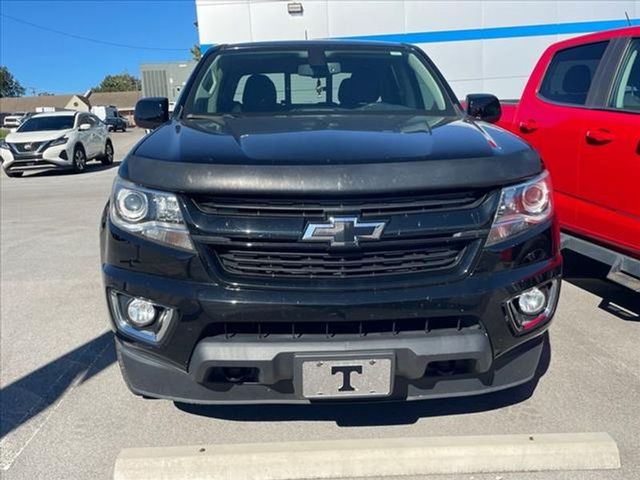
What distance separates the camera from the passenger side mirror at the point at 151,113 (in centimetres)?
385

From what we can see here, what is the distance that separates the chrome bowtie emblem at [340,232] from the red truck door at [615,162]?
232 cm

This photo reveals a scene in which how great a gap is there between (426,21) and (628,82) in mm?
13343

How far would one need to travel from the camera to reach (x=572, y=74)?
4.75 meters

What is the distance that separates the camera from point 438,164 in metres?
2.29

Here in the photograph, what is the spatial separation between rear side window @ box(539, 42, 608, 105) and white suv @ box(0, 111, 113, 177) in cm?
1324

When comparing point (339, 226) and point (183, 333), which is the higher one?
point (339, 226)

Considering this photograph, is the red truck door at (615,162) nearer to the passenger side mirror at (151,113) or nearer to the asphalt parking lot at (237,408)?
the asphalt parking lot at (237,408)

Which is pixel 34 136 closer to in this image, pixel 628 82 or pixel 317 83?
pixel 317 83

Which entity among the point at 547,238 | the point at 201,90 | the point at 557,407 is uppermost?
the point at 201,90

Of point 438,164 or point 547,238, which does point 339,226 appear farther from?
point 547,238

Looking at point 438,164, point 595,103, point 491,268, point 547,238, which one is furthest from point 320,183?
point 595,103

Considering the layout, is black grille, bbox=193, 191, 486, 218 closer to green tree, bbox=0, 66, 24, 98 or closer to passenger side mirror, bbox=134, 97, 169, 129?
passenger side mirror, bbox=134, 97, 169, 129

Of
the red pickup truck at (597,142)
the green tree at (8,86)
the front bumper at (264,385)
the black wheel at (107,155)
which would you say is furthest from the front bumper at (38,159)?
the green tree at (8,86)

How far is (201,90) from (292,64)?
648 mm
